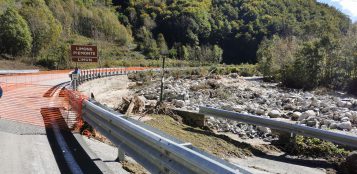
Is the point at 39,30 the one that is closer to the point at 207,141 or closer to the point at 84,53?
the point at 84,53

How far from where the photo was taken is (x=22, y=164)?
5949mm

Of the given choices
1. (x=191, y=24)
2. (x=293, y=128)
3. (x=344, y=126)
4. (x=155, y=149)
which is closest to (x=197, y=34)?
(x=191, y=24)

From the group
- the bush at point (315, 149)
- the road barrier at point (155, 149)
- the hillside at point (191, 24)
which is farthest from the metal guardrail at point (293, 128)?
the hillside at point (191, 24)

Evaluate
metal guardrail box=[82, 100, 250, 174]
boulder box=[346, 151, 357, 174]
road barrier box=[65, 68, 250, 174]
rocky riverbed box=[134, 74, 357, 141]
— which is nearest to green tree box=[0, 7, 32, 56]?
rocky riverbed box=[134, 74, 357, 141]

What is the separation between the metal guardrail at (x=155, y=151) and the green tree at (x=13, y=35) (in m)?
48.6

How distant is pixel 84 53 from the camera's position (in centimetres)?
1473

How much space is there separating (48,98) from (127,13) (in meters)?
148

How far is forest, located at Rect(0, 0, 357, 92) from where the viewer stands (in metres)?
39.9

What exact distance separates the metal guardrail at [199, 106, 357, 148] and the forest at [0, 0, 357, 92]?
3478mm

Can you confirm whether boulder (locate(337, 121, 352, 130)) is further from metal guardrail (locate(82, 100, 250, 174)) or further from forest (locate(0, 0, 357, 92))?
metal guardrail (locate(82, 100, 250, 174))

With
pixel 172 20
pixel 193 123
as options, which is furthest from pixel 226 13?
pixel 193 123

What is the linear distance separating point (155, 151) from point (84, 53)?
1036 centimetres

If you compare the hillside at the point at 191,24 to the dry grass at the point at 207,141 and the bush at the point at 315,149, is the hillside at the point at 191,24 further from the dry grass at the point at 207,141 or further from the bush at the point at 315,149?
the bush at the point at 315,149

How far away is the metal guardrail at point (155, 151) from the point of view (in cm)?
406
